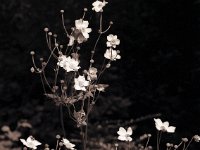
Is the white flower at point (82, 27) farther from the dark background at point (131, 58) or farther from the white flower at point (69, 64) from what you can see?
the dark background at point (131, 58)

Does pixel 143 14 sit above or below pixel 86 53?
above

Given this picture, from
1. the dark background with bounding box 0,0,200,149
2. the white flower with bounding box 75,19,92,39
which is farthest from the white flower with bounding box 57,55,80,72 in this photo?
the dark background with bounding box 0,0,200,149

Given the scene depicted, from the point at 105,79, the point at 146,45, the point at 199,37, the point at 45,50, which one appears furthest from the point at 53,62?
the point at 199,37

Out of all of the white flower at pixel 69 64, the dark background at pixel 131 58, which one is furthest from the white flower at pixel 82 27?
the dark background at pixel 131 58

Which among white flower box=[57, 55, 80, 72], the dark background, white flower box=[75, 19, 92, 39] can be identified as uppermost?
the dark background

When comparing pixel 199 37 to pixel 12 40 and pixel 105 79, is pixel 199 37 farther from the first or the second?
pixel 12 40

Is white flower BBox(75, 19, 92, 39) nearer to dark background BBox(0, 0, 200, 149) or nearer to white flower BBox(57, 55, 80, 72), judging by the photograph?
white flower BBox(57, 55, 80, 72)

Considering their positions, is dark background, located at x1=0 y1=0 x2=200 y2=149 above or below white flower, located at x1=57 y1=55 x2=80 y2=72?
above

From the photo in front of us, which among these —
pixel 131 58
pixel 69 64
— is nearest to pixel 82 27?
pixel 69 64
